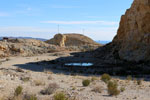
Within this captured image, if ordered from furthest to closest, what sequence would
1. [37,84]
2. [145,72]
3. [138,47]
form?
1. [138,47]
2. [145,72]
3. [37,84]

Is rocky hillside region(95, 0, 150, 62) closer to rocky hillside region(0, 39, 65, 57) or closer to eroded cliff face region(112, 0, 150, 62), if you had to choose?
eroded cliff face region(112, 0, 150, 62)

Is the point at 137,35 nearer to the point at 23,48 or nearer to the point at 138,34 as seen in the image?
the point at 138,34

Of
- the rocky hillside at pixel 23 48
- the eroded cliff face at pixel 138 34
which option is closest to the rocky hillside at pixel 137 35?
the eroded cliff face at pixel 138 34

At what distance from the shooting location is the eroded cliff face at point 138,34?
2872 centimetres

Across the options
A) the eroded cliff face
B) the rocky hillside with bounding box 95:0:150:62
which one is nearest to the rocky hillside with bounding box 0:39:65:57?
the rocky hillside with bounding box 95:0:150:62

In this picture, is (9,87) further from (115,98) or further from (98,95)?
(115,98)

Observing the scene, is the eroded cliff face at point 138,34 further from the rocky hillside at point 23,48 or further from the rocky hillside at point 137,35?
the rocky hillside at point 23,48

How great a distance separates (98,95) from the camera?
10320 millimetres

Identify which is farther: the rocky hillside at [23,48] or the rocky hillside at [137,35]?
the rocky hillside at [23,48]

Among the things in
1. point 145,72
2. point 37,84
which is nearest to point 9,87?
point 37,84

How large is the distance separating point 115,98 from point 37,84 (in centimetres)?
422

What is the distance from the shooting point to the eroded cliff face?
28.7 m

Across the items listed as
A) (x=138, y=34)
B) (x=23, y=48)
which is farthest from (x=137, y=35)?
(x=23, y=48)

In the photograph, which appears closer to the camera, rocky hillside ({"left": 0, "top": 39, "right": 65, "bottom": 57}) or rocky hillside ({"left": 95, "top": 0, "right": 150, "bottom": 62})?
rocky hillside ({"left": 95, "top": 0, "right": 150, "bottom": 62})
